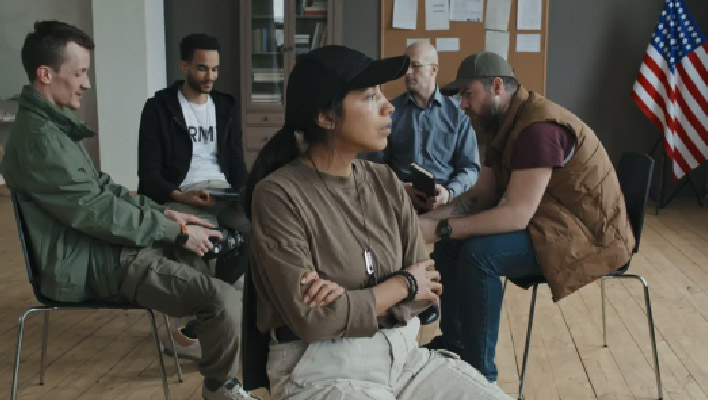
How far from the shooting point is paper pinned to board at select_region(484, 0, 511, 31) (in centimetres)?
662

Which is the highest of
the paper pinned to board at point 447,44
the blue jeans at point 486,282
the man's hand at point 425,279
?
the paper pinned to board at point 447,44

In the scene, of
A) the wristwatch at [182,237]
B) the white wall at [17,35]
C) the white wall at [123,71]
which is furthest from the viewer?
the white wall at [17,35]

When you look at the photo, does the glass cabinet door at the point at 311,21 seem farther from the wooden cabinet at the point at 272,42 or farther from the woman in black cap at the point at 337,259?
the woman in black cap at the point at 337,259

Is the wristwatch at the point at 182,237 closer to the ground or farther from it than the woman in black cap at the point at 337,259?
closer to the ground

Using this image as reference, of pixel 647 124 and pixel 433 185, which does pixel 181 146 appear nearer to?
pixel 433 185

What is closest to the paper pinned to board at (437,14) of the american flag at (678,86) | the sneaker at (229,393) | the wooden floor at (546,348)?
the american flag at (678,86)

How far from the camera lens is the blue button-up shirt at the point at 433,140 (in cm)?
379

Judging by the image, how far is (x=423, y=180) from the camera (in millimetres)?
2768

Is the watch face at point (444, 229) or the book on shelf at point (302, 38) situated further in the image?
the book on shelf at point (302, 38)

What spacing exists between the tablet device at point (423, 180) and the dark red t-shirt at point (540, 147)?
326mm

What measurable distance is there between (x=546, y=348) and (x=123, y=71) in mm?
4651

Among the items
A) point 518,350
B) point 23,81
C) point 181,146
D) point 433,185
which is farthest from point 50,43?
point 23,81

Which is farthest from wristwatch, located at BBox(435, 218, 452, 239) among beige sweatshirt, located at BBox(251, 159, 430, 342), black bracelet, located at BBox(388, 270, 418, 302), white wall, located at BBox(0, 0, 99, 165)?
white wall, located at BBox(0, 0, 99, 165)

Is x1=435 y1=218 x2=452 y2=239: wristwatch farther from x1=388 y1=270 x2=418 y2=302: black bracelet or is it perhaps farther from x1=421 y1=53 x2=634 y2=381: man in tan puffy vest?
x1=388 y1=270 x2=418 y2=302: black bracelet
